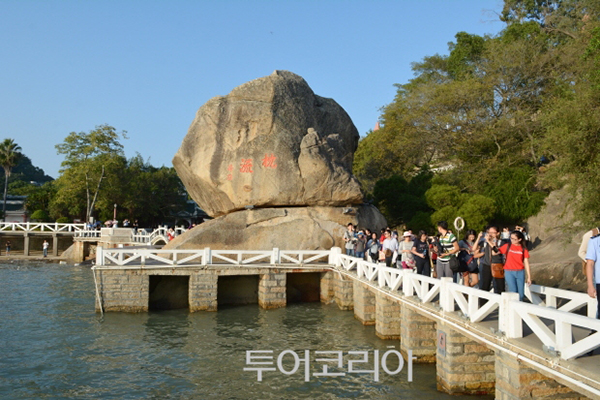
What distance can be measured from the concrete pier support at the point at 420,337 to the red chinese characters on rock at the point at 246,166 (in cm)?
1364

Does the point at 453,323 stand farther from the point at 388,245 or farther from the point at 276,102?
the point at 276,102

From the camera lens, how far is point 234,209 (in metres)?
26.0

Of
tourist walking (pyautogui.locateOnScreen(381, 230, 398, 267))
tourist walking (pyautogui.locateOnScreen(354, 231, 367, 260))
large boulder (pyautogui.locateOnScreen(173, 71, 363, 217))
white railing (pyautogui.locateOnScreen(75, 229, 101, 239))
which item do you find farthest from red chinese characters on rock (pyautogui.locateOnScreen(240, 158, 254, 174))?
white railing (pyautogui.locateOnScreen(75, 229, 101, 239))

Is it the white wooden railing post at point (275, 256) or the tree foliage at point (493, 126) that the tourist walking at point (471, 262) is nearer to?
the white wooden railing post at point (275, 256)

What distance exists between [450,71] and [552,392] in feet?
143

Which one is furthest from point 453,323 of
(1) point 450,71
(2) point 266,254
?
(1) point 450,71

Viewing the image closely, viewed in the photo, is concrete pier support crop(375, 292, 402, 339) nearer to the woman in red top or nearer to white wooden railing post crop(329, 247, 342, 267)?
the woman in red top

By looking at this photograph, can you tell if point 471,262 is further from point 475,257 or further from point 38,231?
point 38,231

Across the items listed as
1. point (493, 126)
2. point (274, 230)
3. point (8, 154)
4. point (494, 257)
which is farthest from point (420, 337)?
point (8, 154)

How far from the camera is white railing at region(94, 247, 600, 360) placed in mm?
7090

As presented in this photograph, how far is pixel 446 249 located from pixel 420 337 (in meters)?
2.46

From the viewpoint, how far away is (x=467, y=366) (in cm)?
1052

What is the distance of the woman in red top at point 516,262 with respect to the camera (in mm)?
9844

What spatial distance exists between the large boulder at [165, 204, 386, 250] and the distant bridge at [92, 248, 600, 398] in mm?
845
